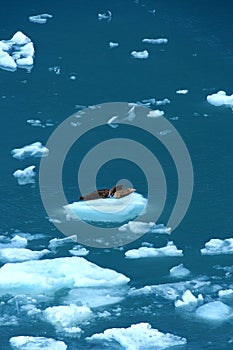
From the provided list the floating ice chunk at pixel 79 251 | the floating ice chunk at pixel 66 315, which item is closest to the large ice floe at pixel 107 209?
the floating ice chunk at pixel 79 251

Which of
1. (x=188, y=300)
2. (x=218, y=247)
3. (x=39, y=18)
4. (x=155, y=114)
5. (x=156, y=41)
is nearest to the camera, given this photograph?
(x=188, y=300)

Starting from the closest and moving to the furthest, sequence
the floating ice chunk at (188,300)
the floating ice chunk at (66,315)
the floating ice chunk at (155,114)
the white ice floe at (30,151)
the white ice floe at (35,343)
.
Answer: the white ice floe at (35,343) → the floating ice chunk at (66,315) → the floating ice chunk at (188,300) → the white ice floe at (30,151) → the floating ice chunk at (155,114)

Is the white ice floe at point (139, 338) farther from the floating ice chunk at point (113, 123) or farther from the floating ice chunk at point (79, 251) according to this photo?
the floating ice chunk at point (113, 123)

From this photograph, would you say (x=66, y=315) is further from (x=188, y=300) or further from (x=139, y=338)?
(x=188, y=300)

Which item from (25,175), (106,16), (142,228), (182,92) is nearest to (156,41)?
(106,16)

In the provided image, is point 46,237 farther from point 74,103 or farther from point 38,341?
point 74,103

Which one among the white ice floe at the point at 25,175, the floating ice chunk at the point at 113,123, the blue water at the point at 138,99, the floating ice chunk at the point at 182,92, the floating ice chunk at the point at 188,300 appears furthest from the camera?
the floating ice chunk at the point at 182,92
